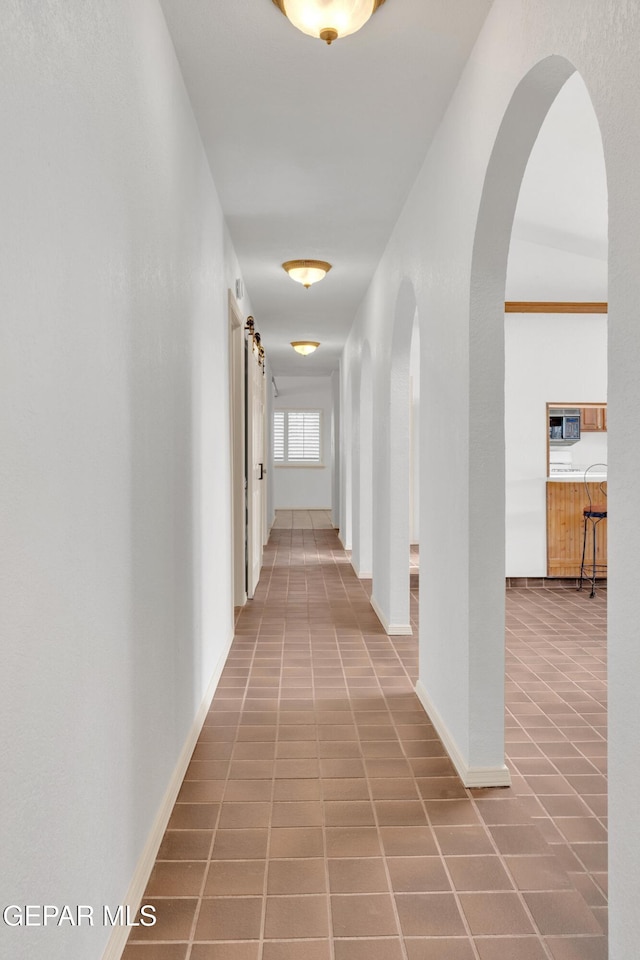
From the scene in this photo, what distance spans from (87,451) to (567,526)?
5681 millimetres

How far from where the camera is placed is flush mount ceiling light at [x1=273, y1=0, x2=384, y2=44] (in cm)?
199

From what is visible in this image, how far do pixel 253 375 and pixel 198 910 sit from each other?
4473 mm

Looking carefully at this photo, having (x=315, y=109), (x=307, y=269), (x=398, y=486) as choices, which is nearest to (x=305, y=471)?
(x=307, y=269)

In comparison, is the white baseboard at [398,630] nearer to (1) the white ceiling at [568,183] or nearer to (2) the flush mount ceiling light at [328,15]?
(1) the white ceiling at [568,183]

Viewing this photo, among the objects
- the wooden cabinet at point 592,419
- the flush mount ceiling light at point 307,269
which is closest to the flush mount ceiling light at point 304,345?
the flush mount ceiling light at point 307,269

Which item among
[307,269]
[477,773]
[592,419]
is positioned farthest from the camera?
[592,419]

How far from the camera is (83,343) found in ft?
4.58

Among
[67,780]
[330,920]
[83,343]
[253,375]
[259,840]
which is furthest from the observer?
[253,375]

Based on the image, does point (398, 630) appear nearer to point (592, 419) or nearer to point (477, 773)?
point (477, 773)

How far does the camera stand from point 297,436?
47.5 ft

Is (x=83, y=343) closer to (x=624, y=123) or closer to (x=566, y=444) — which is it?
(x=624, y=123)

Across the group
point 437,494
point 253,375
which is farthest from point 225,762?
point 253,375

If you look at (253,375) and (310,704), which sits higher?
(253,375)

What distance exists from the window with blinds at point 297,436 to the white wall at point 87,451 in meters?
11.9
